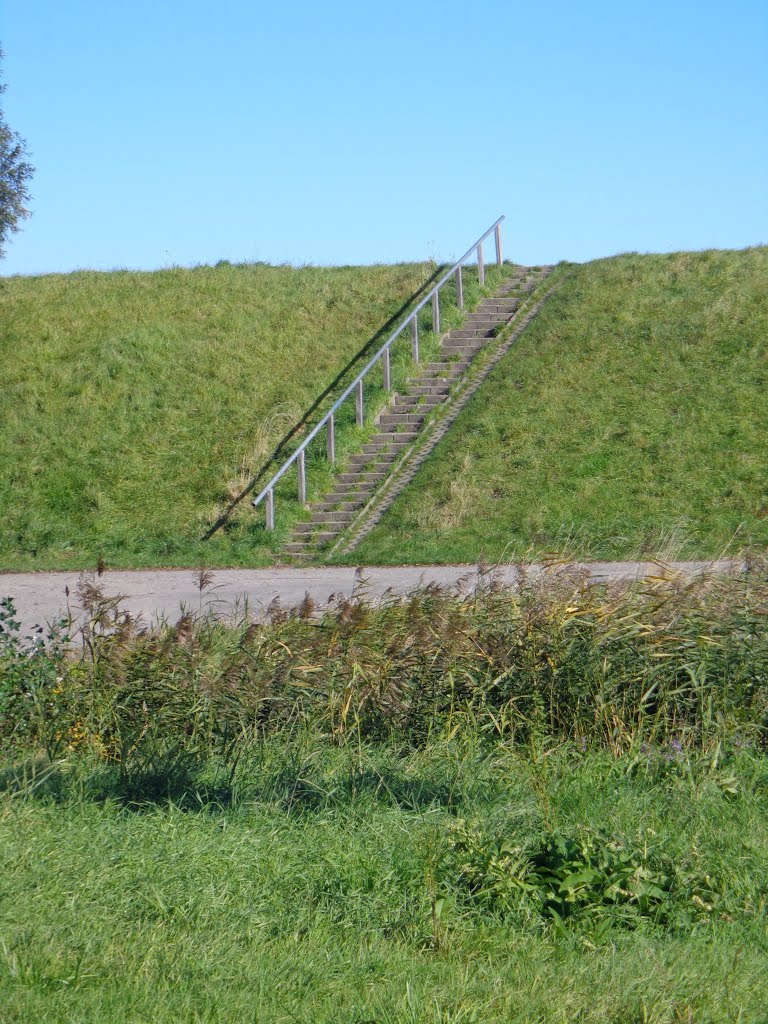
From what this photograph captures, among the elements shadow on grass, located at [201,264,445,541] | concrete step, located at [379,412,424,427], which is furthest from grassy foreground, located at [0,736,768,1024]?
concrete step, located at [379,412,424,427]

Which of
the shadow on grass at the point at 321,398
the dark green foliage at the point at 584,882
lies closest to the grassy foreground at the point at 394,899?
the dark green foliage at the point at 584,882

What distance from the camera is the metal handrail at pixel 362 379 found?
1806 centimetres

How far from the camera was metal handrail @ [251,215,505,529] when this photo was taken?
1806 cm

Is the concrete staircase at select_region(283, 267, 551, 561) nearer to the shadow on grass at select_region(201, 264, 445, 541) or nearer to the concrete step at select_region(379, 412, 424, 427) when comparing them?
the concrete step at select_region(379, 412, 424, 427)

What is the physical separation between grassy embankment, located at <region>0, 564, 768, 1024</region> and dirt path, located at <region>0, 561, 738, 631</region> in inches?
201

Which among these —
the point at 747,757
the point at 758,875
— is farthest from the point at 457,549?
the point at 758,875

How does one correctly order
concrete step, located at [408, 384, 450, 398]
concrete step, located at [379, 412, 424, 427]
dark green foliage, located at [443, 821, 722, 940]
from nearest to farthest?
dark green foliage, located at [443, 821, 722, 940], concrete step, located at [379, 412, 424, 427], concrete step, located at [408, 384, 450, 398]

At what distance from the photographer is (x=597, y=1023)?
→ 127 inches

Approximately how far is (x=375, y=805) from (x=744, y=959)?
192 cm

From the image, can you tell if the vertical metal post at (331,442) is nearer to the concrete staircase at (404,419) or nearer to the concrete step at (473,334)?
the concrete staircase at (404,419)

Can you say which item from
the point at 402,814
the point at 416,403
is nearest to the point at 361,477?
the point at 416,403

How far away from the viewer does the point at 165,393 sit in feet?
72.7

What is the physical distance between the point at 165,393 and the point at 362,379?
4157 mm

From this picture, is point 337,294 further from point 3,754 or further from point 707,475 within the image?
point 3,754
